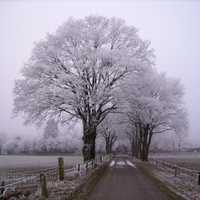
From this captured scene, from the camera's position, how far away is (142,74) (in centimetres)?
2969

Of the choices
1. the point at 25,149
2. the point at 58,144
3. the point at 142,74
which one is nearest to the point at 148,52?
the point at 142,74

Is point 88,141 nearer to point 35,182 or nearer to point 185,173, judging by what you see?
point 185,173

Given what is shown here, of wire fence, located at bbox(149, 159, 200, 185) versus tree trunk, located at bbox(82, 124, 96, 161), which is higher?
tree trunk, located at bbox(82, 124, 96, 161)

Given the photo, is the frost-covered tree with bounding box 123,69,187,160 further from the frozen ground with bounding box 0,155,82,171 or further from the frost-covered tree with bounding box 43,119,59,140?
the frozen ground with bounding box 0,155,82,171

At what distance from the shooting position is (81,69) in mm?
28672

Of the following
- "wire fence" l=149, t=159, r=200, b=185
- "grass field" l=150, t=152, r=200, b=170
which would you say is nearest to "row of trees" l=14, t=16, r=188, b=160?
"wire fence" l=149, t=159, r=200, b=185

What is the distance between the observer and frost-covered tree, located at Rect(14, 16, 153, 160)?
2792 cm

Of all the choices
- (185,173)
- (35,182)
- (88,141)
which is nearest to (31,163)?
(88,141)

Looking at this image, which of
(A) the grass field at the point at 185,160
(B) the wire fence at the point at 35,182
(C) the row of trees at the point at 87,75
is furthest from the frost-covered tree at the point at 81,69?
(A) the grass field at the point at 185,160

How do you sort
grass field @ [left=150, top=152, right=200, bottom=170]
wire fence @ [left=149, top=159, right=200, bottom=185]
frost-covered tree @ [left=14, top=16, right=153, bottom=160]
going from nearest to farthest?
wire fence @ [left=149, top=159, right=200, bottom=185] < frost-covered tree @ [left=14, top=16, right=153, bottom=160] < grass field @ [left=150, top=152, right=200, bottom=170]

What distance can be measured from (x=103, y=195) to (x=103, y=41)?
19.0 meters

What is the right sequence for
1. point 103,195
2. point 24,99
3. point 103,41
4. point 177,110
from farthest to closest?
point 177,110 < point 103,41 < point 24,99 < point 103,195

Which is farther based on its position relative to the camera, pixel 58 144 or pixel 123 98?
pixel 58 144

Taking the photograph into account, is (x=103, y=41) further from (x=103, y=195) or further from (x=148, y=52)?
(x=103, y=195)
